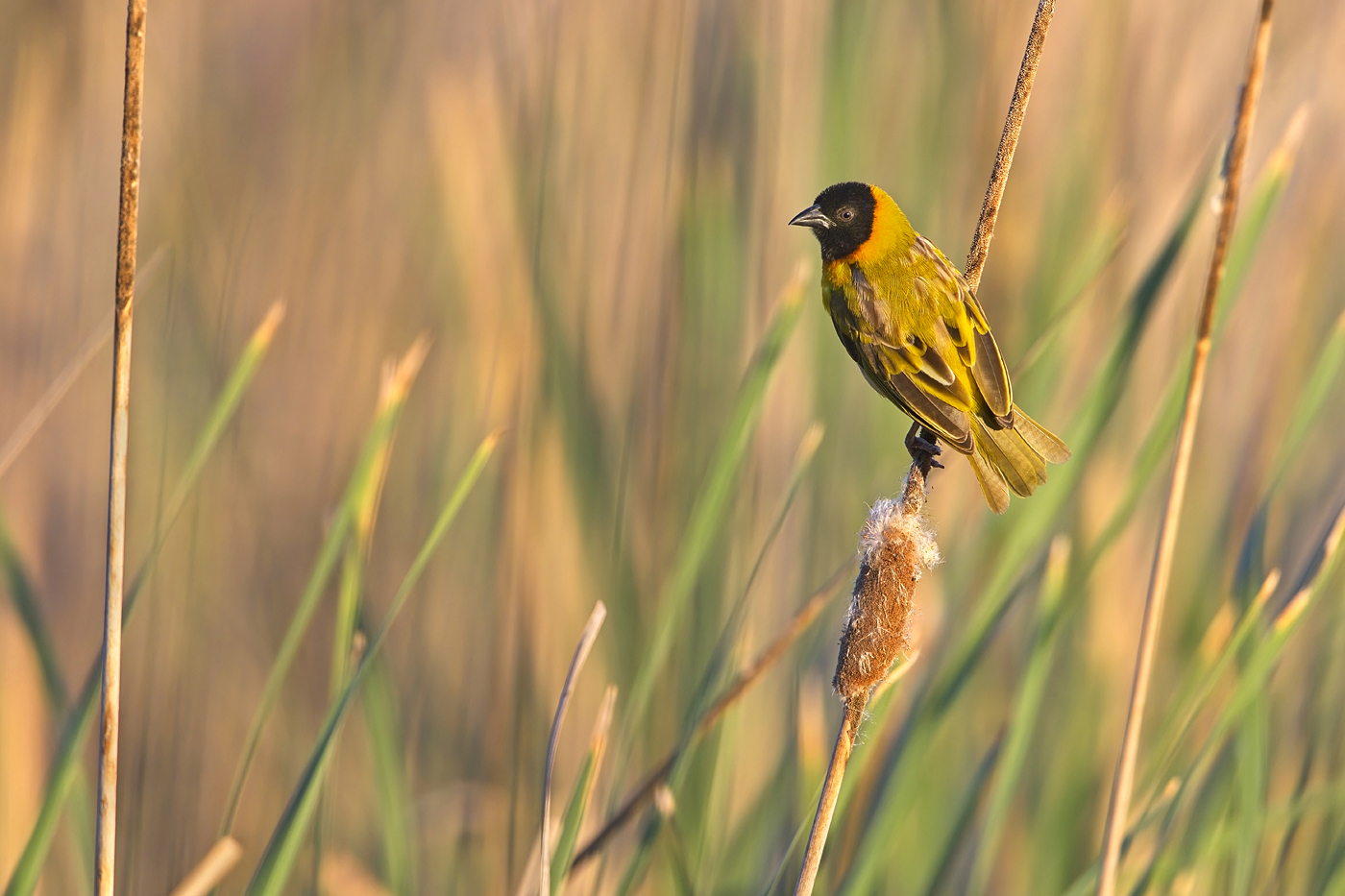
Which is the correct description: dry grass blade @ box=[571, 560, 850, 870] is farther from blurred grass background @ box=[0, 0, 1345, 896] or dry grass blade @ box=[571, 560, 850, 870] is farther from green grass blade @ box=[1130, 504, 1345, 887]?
green grass blade @ box=[1130, 504, 1345, 887]

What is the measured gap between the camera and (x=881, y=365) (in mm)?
1833

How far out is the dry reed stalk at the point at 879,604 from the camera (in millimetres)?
1230

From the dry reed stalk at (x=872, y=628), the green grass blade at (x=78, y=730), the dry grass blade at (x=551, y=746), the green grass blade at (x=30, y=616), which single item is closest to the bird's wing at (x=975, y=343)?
the dry reed stalk at (x=872, y=628)

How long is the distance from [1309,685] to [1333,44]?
4.96ft

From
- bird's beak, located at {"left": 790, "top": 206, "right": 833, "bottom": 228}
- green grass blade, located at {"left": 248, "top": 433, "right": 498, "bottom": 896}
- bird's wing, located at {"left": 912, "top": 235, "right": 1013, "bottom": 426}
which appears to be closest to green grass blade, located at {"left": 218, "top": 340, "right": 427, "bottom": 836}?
green grass blade, located at {"left": 248, "top": 433, "right": 498, "bottom": 896}

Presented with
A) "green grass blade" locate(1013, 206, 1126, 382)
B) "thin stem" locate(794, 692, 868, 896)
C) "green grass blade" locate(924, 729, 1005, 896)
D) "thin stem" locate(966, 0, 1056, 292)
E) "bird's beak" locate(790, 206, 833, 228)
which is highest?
"thin stem" locate(966, 0, 1056, 292)

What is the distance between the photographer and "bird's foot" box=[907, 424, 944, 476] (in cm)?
151

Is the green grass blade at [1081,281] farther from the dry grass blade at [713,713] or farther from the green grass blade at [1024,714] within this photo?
the dry grass blade at [713,713]

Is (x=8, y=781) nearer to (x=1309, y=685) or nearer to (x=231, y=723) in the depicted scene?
(x=231, y=723)

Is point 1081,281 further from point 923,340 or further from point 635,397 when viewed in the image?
point 635,397

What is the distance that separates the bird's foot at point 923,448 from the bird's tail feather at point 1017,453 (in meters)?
0.06

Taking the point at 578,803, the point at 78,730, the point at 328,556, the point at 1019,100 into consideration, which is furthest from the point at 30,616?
the point at 1019,100

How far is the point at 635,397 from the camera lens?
8.61ft

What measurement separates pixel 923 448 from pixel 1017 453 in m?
0.17
